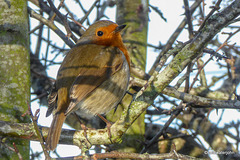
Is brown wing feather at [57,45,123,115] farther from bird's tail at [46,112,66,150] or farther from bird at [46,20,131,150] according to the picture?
bird's tail at [46,112,66,150]

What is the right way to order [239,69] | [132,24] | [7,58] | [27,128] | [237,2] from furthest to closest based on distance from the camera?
1. [132,24]
2. [239,69]
3. [7,58]
4. [27,128]
5. [237,2]

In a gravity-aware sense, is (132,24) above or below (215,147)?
above

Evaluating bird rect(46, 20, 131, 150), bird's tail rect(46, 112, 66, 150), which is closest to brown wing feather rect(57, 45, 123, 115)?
bird rect(46, 20, 131, 150)

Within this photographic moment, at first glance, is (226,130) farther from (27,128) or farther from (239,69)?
(27,128)

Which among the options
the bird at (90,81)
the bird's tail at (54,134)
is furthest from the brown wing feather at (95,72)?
the bird's tail at (54,134)

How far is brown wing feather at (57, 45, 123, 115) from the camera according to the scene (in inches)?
124

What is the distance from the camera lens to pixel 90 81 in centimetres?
Answer: 329

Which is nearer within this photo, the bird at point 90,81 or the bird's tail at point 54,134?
the bird's tail at point 54,134

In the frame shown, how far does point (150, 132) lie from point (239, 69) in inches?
56.3

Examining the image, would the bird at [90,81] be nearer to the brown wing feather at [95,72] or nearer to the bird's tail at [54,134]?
the brown wing feather at [95,72]

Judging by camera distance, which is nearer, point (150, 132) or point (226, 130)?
point (226, 130)

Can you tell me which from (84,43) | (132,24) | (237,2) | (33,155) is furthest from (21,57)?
(237,2)

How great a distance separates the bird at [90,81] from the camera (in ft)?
10.4

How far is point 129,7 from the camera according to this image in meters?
4.61
